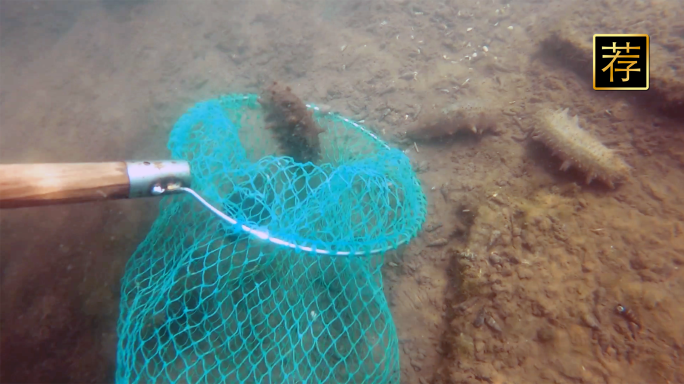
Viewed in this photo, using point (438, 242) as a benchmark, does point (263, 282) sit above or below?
above

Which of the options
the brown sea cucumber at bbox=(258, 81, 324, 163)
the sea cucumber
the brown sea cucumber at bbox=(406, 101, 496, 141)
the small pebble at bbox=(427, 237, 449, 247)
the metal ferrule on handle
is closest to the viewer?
the metal ferrule on handle

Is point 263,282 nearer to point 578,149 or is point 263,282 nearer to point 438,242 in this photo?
point 438,242

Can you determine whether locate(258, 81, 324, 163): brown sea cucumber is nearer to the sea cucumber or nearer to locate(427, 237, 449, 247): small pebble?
locate(427, 237, 449, 247): small pebble

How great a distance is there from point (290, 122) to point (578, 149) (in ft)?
8.50

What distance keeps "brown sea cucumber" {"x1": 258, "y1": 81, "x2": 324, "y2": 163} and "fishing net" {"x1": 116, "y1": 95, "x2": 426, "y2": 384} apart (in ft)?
0.71

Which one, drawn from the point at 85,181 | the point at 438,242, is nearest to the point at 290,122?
the point at 85,181

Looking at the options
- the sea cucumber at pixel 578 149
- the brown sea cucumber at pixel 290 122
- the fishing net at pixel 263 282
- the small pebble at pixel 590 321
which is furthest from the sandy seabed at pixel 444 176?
the brown sea cucumber at pixel 290 122

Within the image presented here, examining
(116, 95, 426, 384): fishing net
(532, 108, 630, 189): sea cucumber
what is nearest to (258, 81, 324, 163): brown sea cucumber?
(116, 95, 426, 384): fishing net

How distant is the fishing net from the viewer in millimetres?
2688

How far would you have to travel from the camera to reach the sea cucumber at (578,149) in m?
3.08

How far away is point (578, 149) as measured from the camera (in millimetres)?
3234

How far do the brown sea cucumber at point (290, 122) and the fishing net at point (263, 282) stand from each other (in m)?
0.22

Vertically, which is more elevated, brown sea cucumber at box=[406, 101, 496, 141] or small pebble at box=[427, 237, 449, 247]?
brown sea cucumber at box=[406, 101, 496, 141]

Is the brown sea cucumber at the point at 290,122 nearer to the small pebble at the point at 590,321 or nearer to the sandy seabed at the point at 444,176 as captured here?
the sandy seabed at the point at 444,176
